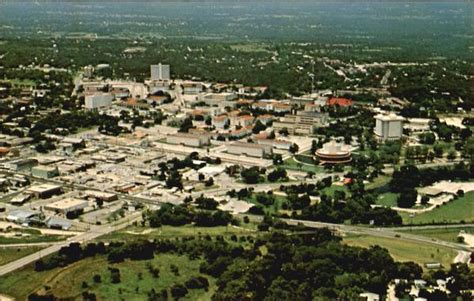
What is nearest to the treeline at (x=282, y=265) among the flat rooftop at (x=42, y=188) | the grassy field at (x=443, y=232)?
the grassy field at (x=443, y=232)

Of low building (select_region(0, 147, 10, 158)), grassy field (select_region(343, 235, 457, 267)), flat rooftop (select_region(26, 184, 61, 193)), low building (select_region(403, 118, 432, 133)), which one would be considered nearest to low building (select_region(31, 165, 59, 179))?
flat rooftop (select_region(26, 184, 61, 193))

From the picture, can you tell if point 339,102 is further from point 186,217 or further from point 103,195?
point 186,217

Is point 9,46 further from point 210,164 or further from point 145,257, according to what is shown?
point 145,257

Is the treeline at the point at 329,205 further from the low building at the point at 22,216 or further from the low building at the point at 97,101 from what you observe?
the low building at the point at 97,101

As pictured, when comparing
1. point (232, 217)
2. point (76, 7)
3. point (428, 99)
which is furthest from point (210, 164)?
point (76, 7)

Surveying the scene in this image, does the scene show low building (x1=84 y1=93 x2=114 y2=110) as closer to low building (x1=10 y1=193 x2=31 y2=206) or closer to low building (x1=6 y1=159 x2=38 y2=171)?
low building (x1=6 y1=159 x2=38 y2=171)

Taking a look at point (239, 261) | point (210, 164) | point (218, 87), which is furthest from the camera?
point (218, 87)
